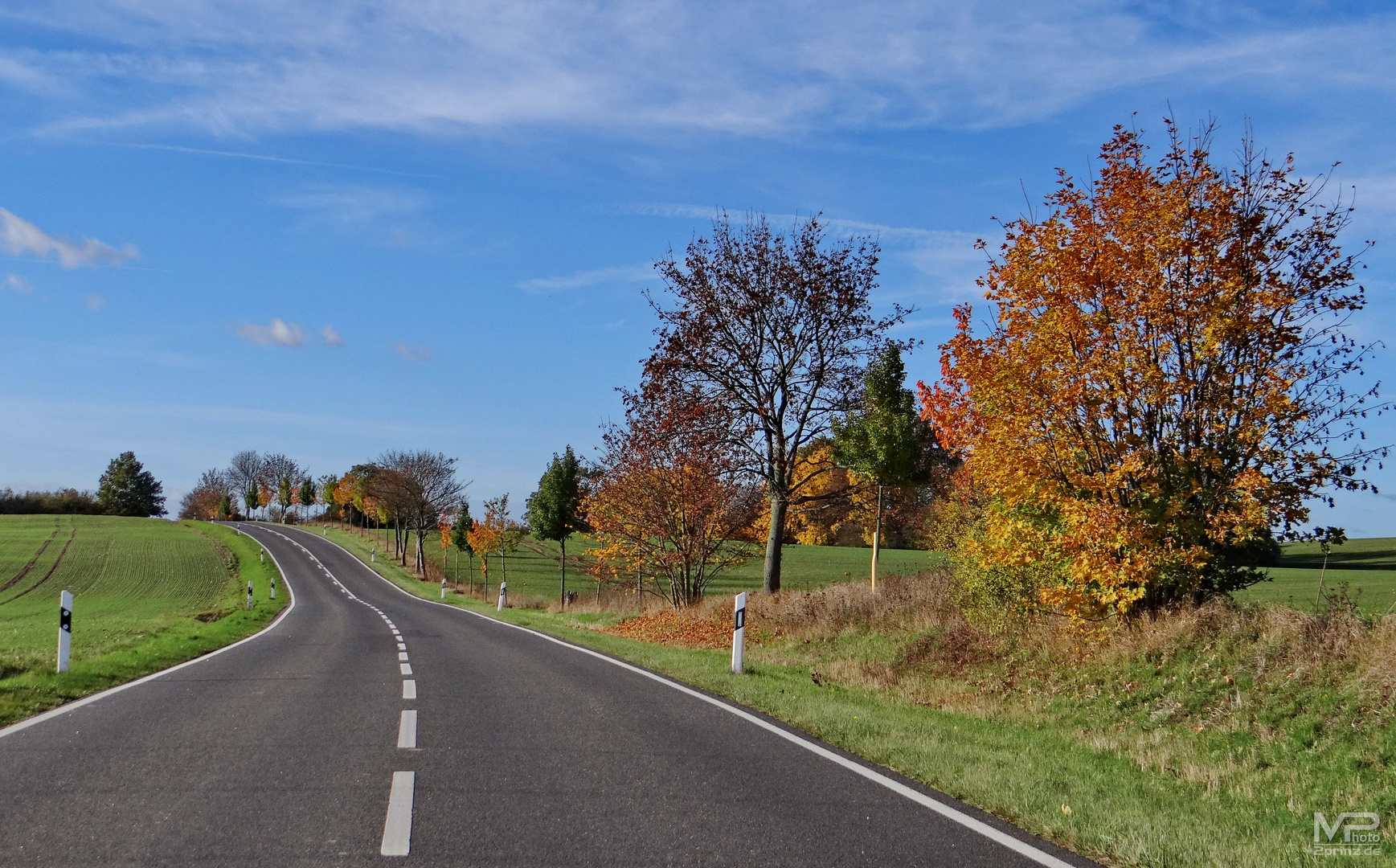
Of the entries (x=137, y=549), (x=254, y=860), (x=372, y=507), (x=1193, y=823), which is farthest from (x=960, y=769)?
(x=372, y=507)

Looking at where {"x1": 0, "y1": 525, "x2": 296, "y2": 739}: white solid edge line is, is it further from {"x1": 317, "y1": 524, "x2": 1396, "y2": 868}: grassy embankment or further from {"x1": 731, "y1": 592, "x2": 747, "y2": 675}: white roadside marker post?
{"x1": 731, "y1": 592, "x2": 747, "y2": 675}: white roadside marker post

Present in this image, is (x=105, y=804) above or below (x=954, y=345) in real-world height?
below

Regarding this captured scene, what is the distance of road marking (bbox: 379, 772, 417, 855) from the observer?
477 centimetres

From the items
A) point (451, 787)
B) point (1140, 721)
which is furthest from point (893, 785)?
point (1140, 721)

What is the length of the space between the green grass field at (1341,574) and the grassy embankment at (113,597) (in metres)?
16.0

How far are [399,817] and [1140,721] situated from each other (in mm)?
8060

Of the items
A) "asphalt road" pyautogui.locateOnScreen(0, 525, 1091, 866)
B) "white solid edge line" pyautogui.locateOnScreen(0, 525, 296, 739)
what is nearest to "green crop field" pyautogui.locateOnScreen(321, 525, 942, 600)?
"white solid edge line" pyautogui.locateOnScreen(0, 525, 296, 739)

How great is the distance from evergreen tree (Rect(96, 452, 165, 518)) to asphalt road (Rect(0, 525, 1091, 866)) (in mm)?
144706

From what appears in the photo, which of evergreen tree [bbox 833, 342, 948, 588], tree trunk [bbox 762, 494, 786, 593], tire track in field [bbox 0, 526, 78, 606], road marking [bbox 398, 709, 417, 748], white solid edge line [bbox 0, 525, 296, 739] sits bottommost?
tire track in field [bbox 0, 526, 78, 606]

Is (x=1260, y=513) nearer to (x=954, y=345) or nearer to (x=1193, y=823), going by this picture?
(x=954, y=345)

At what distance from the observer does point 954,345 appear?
13.5m

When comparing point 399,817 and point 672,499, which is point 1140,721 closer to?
point 399,817

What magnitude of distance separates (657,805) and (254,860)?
7.22 ft

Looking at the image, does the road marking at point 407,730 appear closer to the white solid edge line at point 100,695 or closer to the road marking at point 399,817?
the road marking at point 399,817
